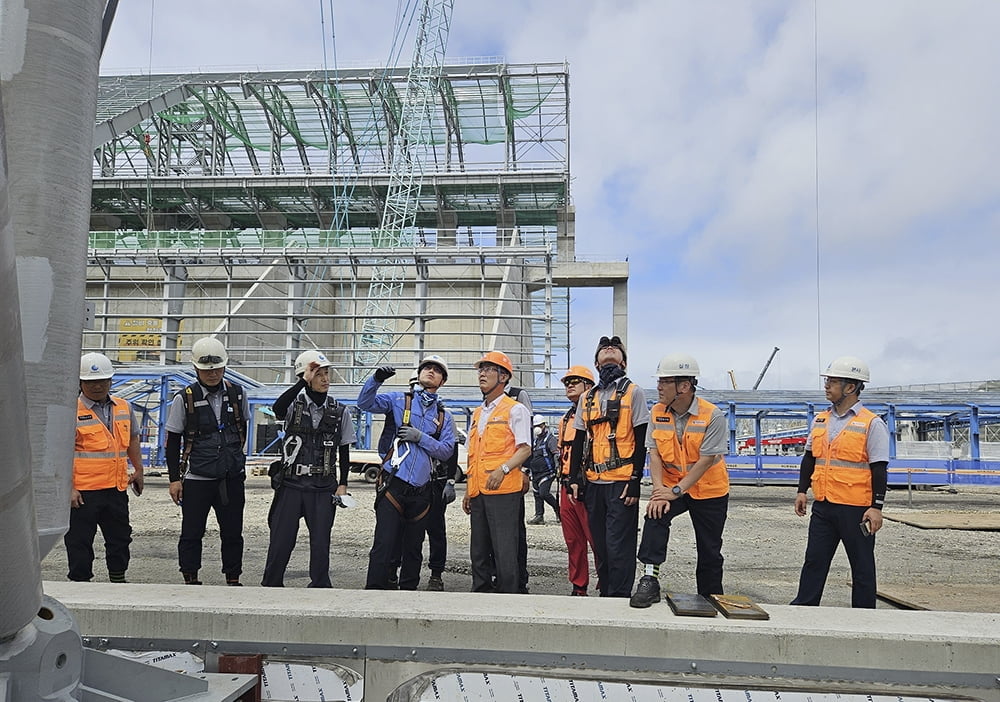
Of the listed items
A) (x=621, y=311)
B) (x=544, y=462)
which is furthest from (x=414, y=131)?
(x=544, y=462)

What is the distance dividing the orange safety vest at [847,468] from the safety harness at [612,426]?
52.0 inches

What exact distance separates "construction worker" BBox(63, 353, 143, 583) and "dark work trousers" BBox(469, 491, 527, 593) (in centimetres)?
263

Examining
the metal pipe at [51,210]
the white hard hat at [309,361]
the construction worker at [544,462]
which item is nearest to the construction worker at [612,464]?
the white hard hat at [309,361]

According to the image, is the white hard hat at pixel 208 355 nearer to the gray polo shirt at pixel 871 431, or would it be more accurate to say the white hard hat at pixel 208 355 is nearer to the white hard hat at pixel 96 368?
the white hard hat at pixel 96 368

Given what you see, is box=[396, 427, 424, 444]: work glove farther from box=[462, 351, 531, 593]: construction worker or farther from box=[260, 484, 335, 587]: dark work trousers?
box=[260, 484, 335, 587]: dark work trousers

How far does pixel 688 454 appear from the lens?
5.02 metres

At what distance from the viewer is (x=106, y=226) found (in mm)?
43219

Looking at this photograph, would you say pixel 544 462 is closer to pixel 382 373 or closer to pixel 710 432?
pixel 382 373

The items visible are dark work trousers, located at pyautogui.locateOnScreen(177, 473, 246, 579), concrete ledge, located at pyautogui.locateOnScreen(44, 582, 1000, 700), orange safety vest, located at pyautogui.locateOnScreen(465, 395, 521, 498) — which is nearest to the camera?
concrete ledge, located at pyautogui.locateOnScreen(44, 582, 1000, 700)

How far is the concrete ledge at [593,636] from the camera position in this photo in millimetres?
3078

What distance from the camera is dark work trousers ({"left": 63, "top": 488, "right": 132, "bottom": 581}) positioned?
5.34 meters

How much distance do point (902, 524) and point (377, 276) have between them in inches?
950

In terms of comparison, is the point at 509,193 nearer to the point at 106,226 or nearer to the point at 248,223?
the point at 248,223

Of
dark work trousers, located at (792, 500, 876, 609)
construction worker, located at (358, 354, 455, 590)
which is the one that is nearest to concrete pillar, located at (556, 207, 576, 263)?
construction worker, located at (358, 354, 455, 590)
